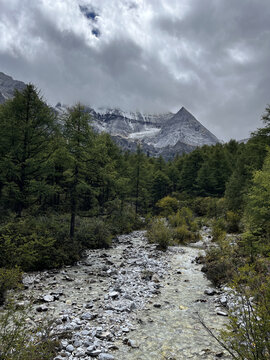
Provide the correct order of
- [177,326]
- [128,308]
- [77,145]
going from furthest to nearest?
[77,145], [128,308], [177,326]

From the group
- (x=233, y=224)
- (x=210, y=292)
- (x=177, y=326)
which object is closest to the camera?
(x=177, y=326)

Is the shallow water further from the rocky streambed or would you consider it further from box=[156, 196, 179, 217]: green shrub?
box=[156, 196, 179, 217]: green shrub

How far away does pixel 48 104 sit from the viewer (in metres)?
15.3

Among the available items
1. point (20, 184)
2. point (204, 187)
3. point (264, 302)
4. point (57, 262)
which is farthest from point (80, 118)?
point (204, 187)

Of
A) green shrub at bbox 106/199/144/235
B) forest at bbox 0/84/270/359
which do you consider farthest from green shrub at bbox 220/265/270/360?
green shrub at bbox 106/199/144/235

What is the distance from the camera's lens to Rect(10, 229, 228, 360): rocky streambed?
488cm

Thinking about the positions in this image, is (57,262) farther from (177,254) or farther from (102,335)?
(177,254)

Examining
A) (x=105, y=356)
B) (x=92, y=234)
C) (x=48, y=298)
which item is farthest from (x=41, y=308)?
(x=92, y=234)

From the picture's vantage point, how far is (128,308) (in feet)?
22.4

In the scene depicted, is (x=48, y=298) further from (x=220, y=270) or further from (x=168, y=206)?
(x=168, y=206)

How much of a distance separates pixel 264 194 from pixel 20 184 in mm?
14974

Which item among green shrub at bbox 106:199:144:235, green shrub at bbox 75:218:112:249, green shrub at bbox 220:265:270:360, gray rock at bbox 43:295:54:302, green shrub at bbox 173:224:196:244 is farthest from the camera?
green shrub at bbox 106:199:144:235

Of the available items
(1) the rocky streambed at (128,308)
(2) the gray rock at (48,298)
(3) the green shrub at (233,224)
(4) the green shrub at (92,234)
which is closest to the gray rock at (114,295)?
(1) the rocky streambed at (128,308)

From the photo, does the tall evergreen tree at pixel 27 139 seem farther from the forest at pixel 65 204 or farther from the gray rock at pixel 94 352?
the gray rock at pixel 94 352
